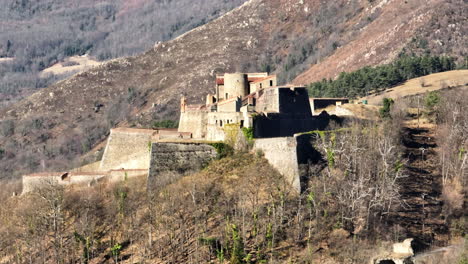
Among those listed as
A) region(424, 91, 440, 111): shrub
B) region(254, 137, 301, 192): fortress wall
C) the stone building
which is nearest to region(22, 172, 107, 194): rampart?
the stone building

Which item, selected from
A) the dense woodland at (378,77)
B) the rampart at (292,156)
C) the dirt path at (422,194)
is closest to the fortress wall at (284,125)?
the rampart at (292,156)

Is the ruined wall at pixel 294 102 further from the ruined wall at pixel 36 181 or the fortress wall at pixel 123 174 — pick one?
the ruined wall at pixel 36 181

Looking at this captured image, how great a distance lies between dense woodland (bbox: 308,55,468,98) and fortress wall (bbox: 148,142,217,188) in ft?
133

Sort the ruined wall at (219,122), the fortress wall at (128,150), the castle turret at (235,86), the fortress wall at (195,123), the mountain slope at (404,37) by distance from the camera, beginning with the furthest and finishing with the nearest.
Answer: the mountain slope at (404,37), the castle turret at (235,86), the fortress wall at (128,150), the fortress wall at (195,123), the ruined wall at (219,122)

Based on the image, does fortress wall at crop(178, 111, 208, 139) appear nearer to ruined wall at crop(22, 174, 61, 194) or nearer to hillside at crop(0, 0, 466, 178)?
ruined wall at crop(22, 174, 61, 194)

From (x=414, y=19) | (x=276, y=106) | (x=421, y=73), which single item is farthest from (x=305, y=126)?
(x=414, y=19)

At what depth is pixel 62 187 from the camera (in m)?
69.3

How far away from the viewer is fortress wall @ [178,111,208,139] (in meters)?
70.2

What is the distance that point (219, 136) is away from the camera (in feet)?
219

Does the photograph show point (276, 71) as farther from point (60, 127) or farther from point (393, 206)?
point (393, 206)

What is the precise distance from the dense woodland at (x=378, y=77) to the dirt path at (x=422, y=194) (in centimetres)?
3085

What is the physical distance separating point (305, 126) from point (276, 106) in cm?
338

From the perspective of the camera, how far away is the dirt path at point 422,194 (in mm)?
60500

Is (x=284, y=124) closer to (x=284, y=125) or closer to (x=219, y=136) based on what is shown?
(x=284, y=125)
